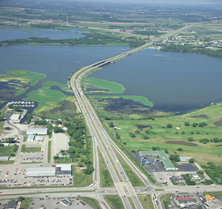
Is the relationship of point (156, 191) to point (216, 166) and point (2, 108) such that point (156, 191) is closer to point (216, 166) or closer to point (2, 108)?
point (216, 166)

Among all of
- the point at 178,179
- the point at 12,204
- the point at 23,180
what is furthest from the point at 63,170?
the point at 178,179

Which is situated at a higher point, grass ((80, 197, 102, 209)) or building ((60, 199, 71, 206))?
building ((60, 199, 71, 206))

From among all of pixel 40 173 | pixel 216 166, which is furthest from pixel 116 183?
pixel 216 166

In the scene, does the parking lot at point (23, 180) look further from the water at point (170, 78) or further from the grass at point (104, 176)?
the water at point (170, 78)

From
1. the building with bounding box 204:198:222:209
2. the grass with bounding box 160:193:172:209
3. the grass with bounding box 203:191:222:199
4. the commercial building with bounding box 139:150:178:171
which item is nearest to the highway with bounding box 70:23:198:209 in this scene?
the grass with bounding box 160:193:172:209

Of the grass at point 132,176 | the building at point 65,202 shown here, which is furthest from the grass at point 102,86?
the building at point 65,202

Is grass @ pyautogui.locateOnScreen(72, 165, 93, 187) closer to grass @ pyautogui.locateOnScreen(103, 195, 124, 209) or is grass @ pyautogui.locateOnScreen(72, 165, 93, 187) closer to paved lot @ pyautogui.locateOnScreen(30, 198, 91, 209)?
paved lot @ pyautogui.locateOnScreen(30, 198, 91, 209)
